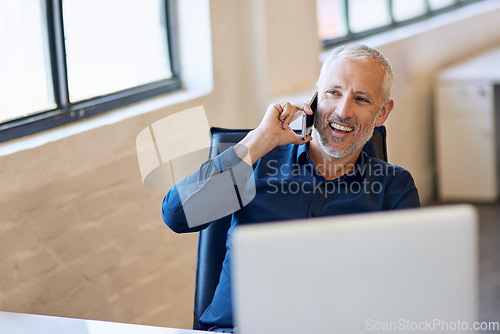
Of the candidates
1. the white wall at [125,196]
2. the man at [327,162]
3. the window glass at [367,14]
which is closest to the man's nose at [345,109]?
the man at [327,162]

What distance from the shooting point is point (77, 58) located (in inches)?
98.0

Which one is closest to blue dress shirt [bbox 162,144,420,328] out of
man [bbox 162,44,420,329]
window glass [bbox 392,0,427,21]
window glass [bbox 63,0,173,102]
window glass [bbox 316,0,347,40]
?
man [bbox 162,44,420,329]

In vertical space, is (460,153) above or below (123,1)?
below

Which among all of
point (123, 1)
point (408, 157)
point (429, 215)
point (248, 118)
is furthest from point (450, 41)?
point (429, 215)

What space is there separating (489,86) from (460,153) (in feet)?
1.56

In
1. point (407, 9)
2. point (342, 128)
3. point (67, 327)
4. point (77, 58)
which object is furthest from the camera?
point (407, 9)

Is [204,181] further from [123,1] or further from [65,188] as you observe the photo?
[123,1]

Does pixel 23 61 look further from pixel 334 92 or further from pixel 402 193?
pixel 402 193

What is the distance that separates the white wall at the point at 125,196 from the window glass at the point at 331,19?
0.56 m

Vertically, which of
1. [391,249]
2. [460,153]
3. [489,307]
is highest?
[391,249]

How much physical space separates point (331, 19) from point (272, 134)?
8.10 feet

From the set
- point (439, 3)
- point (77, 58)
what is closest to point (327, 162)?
point (77, 58)

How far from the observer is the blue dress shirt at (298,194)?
181cm

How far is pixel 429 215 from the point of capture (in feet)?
3.09
